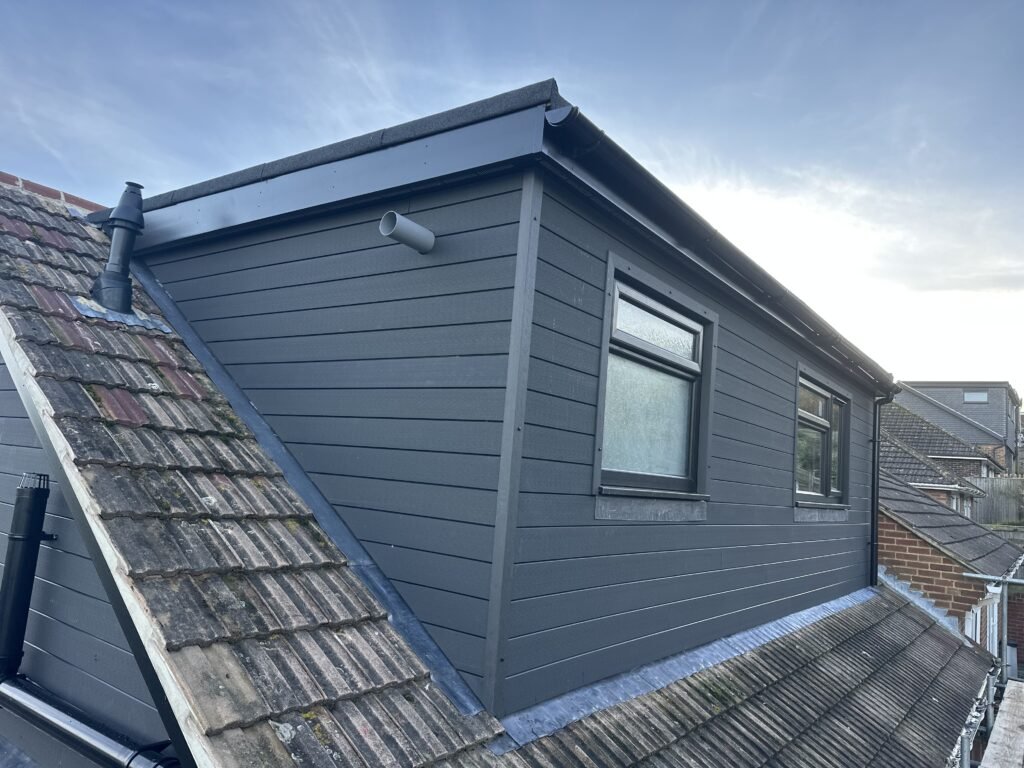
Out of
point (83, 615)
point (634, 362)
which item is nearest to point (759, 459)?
point (634, 362)

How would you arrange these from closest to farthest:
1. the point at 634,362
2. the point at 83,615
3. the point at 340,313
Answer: the point at 83,615
the point at 340,313
the point at 634,362

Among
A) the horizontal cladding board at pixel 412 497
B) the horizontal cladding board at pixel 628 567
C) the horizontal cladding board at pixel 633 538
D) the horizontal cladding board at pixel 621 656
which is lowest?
the horizontal cladding board at pixel 621 656

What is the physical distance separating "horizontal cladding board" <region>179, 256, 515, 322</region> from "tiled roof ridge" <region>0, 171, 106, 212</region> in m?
1.48

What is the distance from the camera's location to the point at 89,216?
191 inches

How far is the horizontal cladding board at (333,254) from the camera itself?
317cm

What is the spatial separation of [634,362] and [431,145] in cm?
169

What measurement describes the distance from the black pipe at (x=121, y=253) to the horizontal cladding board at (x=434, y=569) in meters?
2.30

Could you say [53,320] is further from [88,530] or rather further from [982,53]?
[982,53]

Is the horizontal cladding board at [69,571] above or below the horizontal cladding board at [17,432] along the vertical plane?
below

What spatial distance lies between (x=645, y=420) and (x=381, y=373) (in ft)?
5.41

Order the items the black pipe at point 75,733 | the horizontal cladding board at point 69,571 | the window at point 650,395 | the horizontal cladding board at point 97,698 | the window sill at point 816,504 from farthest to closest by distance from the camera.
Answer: the window sill at point 816,504 < the window at point 650,395 < the horizontal cladding board at point 69,571 < the horizontal cladding board at point 97,698 < the black pipe at point 75,733

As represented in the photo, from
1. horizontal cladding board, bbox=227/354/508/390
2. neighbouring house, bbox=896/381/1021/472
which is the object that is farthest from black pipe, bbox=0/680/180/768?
neighbouring house, bbox=896/381/1021/472

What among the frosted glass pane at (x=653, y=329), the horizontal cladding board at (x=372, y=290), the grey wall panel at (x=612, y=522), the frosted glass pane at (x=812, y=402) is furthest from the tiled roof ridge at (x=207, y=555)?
the frosted glass pane at (x=812, y=402)

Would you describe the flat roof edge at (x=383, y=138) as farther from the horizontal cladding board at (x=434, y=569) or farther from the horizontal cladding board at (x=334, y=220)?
the horizontal cladding board at (x=434, y=569)
